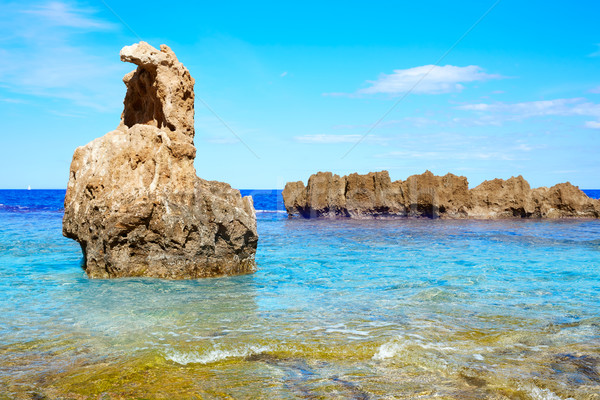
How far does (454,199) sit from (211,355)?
3695cm

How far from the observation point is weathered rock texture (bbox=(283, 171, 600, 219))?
130ft

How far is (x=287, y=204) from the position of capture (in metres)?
44.5

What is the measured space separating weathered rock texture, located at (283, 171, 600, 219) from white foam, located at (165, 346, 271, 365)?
116ft

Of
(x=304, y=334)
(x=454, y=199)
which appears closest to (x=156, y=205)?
(x=304, y=334)

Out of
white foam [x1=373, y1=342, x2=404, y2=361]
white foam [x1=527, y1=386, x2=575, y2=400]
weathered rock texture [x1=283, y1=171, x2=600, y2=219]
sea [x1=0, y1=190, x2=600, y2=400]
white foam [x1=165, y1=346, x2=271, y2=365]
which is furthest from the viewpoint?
weathered rock texture [x1=283, y1=171, x2=600, y2=219]

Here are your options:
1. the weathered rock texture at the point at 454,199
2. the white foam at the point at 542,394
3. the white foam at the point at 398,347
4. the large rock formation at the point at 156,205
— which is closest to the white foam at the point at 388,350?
the white foam at the point at 398,347

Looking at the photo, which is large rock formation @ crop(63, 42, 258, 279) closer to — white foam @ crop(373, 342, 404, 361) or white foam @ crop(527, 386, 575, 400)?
white foam @ crop(373, 342, 404, 361)

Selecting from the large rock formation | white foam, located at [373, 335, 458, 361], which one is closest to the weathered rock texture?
the large rock formation

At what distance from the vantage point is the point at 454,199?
39.8m

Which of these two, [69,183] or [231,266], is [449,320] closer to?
[231,266]

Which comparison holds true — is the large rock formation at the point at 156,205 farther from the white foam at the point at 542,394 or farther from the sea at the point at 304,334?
the white foam at the point at 542,394

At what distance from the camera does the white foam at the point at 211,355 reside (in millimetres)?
5473

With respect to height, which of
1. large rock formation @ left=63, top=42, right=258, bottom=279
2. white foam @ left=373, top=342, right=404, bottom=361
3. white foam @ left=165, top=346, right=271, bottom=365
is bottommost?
white foam @ left=165, top=346, right=271, bottom=365

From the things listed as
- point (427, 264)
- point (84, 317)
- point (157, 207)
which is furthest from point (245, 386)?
point (427, 264)
